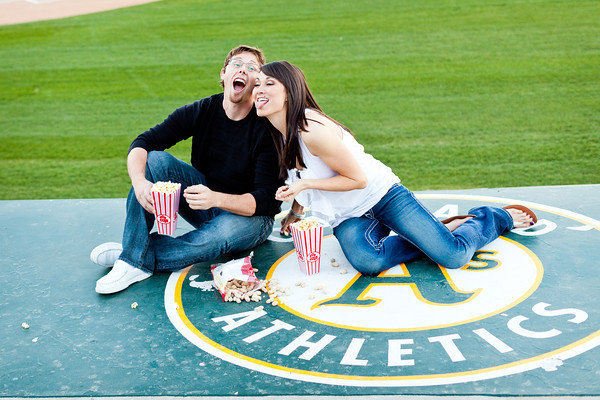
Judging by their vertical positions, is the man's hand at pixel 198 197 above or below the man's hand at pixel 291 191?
below

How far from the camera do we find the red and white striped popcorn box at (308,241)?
3.92 meters

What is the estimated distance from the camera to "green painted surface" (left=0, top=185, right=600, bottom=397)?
9.80 ft

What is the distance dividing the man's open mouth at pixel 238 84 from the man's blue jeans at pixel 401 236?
3.39 feet

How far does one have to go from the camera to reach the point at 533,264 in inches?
160

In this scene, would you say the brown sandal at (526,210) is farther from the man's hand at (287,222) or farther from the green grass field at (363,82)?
the green grass field at (363,82)

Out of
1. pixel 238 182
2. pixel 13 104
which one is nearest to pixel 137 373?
pixel 238 182

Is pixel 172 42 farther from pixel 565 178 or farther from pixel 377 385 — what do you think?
pixel 377 385

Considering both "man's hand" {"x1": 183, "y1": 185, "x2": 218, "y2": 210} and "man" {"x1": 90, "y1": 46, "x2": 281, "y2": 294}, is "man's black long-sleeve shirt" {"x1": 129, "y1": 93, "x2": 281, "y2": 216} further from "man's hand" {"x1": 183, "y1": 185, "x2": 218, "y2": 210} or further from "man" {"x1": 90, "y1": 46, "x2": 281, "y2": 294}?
"man's hand" {"x1": 183, "y1": 185, "x2": 218, "y2": 210}

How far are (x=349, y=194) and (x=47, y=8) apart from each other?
18683 millimetres

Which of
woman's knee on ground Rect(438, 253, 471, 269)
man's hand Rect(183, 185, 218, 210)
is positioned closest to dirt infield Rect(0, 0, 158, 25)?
man's hand Rect(183, 185, 218, 210)

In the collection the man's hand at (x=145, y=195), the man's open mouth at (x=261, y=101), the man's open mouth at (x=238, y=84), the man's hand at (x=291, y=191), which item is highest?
the man's open mouth at (x=238, y=84)

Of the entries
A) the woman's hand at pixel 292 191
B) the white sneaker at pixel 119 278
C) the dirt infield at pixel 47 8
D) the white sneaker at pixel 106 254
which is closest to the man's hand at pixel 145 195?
the white sneaker at pixel 119 278

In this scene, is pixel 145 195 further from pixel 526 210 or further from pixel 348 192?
pixel 526 210

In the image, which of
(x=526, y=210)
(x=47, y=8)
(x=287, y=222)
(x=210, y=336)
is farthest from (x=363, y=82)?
(x=47, y=8)
